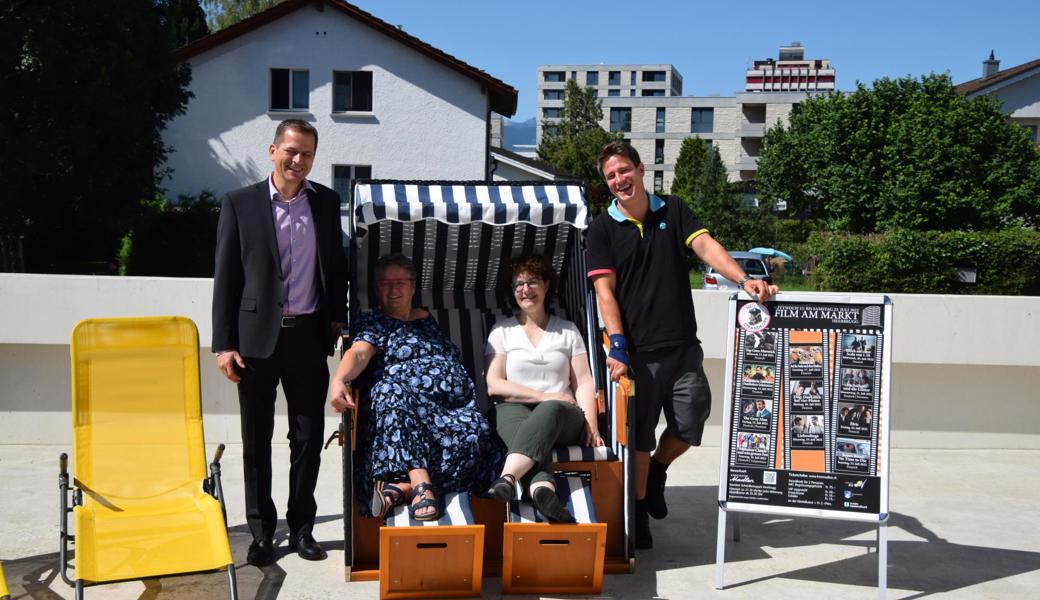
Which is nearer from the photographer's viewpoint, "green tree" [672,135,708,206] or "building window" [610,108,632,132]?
"green tree" [672,135,708,206]

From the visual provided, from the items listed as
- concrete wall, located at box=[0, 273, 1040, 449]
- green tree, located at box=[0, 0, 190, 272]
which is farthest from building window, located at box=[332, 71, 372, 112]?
concrete wall, located at box=[0, 273, 1040, 449]

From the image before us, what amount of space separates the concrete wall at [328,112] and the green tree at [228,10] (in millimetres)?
9865

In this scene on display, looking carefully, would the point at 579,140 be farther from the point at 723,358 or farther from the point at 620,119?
the point at 723,358

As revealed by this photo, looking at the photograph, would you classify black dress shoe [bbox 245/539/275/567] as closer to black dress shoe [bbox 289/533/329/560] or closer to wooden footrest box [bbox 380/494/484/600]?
black dress shoe [bbox 289/533/329/560]

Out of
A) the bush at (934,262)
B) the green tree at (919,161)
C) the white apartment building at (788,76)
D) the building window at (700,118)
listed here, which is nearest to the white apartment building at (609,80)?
the building window at (700,118)

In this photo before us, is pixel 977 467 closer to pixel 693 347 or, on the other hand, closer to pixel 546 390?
pixel 693 347

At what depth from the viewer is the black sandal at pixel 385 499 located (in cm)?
388

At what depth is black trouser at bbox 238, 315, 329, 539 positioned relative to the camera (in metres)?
4.17

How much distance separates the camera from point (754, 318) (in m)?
4.23

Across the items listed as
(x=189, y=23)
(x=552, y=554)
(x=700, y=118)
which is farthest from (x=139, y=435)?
(x=700, y=118)

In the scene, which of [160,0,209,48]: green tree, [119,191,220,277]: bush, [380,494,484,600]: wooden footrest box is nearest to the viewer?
[380,494,484,600]: wooden footrest box

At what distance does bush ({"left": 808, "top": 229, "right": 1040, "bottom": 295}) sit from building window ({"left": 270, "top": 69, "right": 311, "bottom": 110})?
14.1 metres

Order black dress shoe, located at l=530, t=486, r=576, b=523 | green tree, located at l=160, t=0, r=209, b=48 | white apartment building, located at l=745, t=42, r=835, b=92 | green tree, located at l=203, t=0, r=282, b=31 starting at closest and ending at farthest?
black dress shoe, located at l=530, t=486, r=576, b=523 → green tree, located at l=160, t=0, r=209, b=48 → green tree, located at l=203, t=0, r=282, b=31 → white apartment building, located at l=745, t=42, r=835, b=92

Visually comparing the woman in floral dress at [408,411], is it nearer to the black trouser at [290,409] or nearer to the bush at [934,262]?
the black trouser at [290,409]
